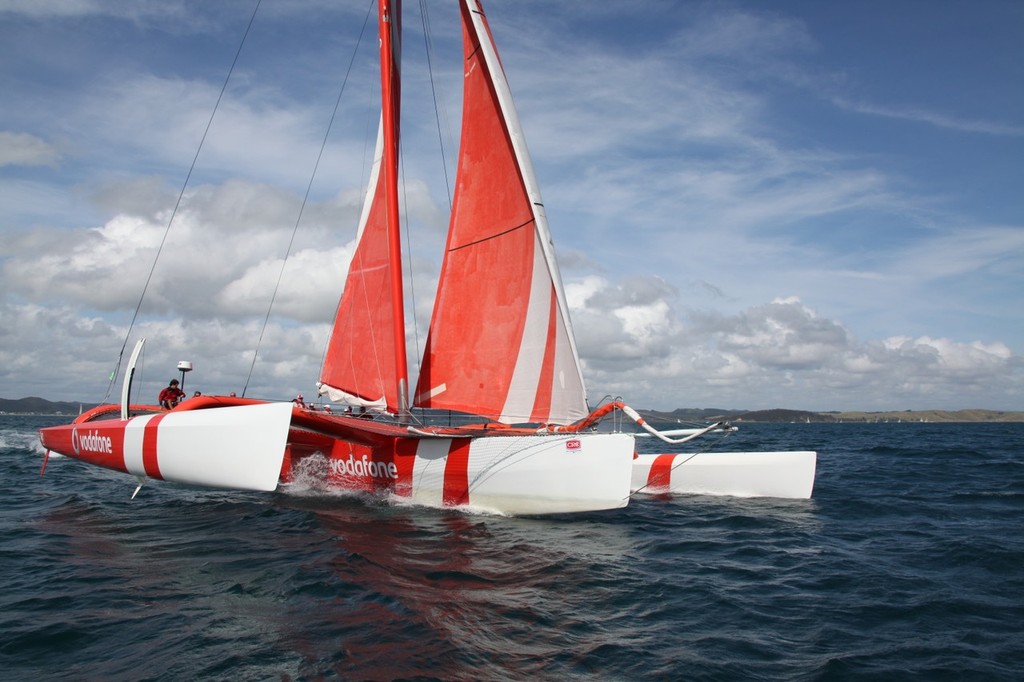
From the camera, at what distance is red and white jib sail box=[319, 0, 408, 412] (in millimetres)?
11628

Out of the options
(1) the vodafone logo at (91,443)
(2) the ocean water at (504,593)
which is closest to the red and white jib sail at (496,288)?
(2) the ocean water at (504,593)

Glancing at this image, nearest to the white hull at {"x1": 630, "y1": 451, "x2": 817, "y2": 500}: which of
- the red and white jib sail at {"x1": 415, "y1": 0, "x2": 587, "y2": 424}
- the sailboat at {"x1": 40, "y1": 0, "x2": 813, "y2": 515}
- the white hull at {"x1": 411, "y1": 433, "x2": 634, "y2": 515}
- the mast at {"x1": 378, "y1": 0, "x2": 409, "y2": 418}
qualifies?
the white hull at {"x1": 411, "y1": 433, "x2": 634, "y2": 515}

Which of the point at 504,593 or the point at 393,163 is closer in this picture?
the point at 504,593

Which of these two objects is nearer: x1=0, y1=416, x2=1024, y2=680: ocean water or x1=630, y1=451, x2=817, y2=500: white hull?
x1=0, y1=416, x2=1024, y2=680: ocean water

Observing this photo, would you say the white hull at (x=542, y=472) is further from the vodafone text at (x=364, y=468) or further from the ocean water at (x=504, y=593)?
the vodafone text at (x=364, y=468)

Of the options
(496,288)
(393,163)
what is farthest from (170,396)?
(496,288)

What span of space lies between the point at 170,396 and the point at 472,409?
256 inches

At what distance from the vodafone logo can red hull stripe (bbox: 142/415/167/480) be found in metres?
1.07

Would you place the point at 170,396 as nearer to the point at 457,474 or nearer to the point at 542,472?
the point at 457,474

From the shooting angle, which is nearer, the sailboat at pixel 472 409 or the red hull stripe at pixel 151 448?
the sailboat at pixel 472 409

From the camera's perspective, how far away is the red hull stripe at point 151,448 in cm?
995

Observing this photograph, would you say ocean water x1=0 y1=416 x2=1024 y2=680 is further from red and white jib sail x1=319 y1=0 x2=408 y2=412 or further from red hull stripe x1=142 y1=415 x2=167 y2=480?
red and white jib sail x1=319 y1=0 x2=408 y2=412

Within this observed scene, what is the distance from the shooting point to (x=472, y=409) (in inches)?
416

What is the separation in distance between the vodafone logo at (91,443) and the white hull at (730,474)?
8713mm
